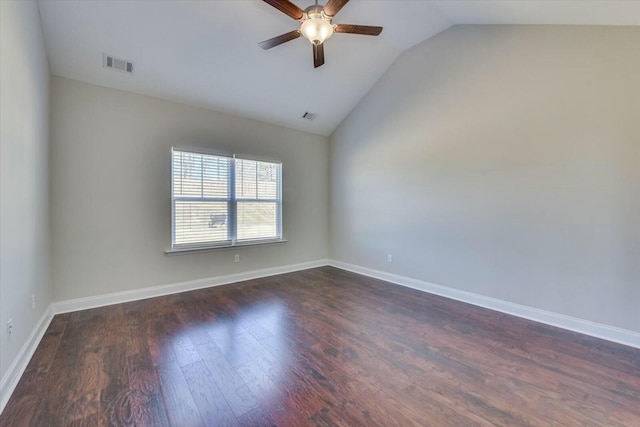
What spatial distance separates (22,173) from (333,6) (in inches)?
114

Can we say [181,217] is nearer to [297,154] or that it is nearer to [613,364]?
[297,154]

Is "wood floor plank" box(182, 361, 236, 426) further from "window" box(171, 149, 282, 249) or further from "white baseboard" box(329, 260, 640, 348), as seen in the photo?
"white baseboard" box(329, 260, 640, 348)

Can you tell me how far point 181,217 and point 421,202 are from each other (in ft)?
11.7

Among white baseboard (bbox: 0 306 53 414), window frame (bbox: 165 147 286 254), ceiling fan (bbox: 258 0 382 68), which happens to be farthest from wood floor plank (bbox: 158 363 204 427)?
ceiling fan (bbox: 258 0 382 68)

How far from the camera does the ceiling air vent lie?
3025 millimetres

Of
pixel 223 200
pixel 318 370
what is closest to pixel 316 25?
pixel 223 200

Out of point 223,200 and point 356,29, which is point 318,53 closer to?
point 356,29

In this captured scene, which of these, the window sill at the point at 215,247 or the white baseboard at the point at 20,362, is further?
the window sill at the point at 215,247

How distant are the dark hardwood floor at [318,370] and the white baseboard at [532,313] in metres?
0.11

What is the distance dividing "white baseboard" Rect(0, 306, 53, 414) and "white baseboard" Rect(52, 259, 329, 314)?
371 mm

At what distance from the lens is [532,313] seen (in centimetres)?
300

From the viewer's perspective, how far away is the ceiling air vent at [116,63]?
303cm

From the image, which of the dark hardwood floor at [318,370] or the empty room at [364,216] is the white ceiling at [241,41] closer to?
the empty room at [364,216]

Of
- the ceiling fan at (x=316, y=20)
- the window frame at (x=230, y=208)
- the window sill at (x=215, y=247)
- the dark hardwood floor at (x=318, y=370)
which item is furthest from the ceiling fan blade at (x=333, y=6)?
the window sill at (x=215, y=247)
